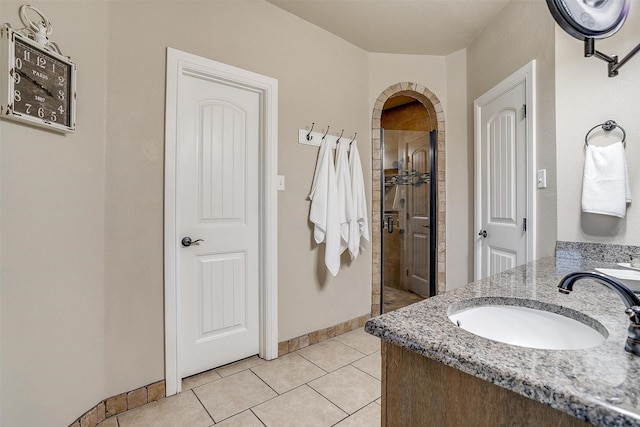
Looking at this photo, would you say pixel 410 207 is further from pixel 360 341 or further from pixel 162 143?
pixel 162 143

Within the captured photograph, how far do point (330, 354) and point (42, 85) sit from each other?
7.38ft

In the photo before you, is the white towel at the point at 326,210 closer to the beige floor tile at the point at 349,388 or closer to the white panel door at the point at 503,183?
the beige floor tile at the point at 349,388

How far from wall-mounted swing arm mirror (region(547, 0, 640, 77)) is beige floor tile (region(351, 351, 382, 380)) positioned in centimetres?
201

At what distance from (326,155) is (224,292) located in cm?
126

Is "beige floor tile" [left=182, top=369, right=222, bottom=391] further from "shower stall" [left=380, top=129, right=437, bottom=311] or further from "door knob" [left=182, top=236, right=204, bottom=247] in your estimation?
"shower stall" [left=380, top=129, right=437, bottom=311]

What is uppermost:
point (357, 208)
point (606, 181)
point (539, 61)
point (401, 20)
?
point (401, 20)

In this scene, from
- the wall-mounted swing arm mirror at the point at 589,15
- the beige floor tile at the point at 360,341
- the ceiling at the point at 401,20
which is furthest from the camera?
the beige floor tile at the point at 360,341

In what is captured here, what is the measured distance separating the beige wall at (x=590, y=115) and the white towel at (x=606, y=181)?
53mm

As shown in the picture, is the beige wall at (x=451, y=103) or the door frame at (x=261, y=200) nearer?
the door frame at (x=261, y=200)

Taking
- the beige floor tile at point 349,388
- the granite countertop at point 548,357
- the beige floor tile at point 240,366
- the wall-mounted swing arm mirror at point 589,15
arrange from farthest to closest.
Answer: the beige floor tile at point 240,366 → the beige floor tile at point 349,388 → the wall-mounted swing arm mirror at point 589,15 → the granite countertop at point 548,357

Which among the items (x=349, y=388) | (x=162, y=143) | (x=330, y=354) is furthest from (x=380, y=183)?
(x=162, y=143)

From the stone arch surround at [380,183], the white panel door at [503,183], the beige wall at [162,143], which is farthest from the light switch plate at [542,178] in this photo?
the beige wall at [162,143]

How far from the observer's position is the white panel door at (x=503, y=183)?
82.2 inches

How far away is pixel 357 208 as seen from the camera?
255 cm
